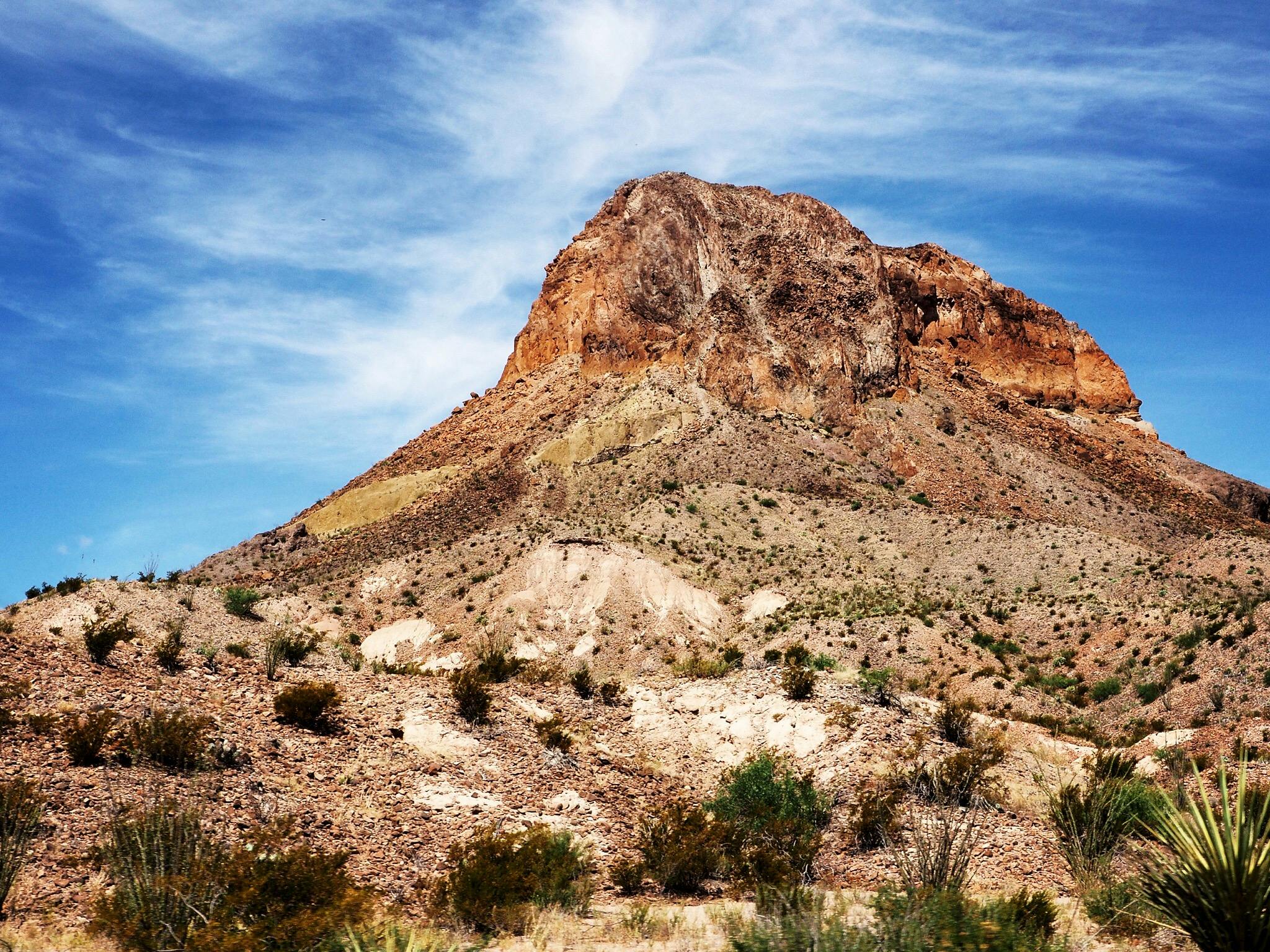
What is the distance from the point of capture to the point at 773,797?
1530cm

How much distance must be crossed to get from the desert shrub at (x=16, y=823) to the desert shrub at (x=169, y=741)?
1.30 meters

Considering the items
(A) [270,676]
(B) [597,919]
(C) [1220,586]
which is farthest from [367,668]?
(C) [1220,586]

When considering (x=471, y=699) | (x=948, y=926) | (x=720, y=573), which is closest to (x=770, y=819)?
(x=471, y=699)

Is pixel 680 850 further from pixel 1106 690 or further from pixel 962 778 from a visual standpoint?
pixel 1106 690

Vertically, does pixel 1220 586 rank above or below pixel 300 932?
above

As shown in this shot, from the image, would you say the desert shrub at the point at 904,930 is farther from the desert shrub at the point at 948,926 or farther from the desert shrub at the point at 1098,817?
the desert shrub at the point at 1098,817

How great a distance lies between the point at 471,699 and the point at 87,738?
609 cm

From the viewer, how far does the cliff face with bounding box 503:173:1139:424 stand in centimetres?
7219

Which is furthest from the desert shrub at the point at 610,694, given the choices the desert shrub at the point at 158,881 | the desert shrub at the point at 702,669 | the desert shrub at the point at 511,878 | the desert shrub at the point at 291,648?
the desert shrub at the point at 158,881

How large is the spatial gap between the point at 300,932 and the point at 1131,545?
50080 mm

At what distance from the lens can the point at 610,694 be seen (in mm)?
20312

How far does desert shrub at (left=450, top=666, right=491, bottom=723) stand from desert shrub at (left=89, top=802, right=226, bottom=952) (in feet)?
23.1

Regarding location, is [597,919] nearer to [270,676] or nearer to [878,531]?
[270,676]

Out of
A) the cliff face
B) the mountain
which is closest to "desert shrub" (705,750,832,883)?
the mountain
